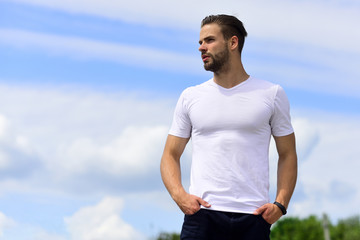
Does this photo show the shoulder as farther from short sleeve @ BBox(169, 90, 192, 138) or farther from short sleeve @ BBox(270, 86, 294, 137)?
short sleeve @ BBox(270, 86, 294, 137)

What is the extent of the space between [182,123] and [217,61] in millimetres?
845

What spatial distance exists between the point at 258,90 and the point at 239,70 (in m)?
0.34

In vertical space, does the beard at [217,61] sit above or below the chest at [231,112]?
above

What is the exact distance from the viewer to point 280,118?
25.1 feet

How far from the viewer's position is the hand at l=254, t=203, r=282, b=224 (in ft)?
24.0

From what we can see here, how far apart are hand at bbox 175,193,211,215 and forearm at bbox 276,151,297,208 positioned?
3.10 ft

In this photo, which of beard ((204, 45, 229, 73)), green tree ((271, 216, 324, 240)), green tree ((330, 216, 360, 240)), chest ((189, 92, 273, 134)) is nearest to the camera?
chest ((189, 92, 273, 134))

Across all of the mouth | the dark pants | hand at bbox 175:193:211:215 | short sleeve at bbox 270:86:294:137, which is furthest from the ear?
the dark pants

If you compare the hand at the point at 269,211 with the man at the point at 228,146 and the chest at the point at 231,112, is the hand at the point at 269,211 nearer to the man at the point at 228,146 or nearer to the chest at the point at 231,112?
the man at the point at 228,146

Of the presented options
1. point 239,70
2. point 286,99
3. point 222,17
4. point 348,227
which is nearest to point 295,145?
point 286,99

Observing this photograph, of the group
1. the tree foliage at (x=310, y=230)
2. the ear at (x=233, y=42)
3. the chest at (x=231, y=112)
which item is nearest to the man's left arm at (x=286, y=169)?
the chest at (x=231, y=112)

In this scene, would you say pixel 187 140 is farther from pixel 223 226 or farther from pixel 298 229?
pixel 298 229

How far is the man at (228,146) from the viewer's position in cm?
727

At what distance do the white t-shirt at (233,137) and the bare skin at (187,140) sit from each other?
0.39 ft
